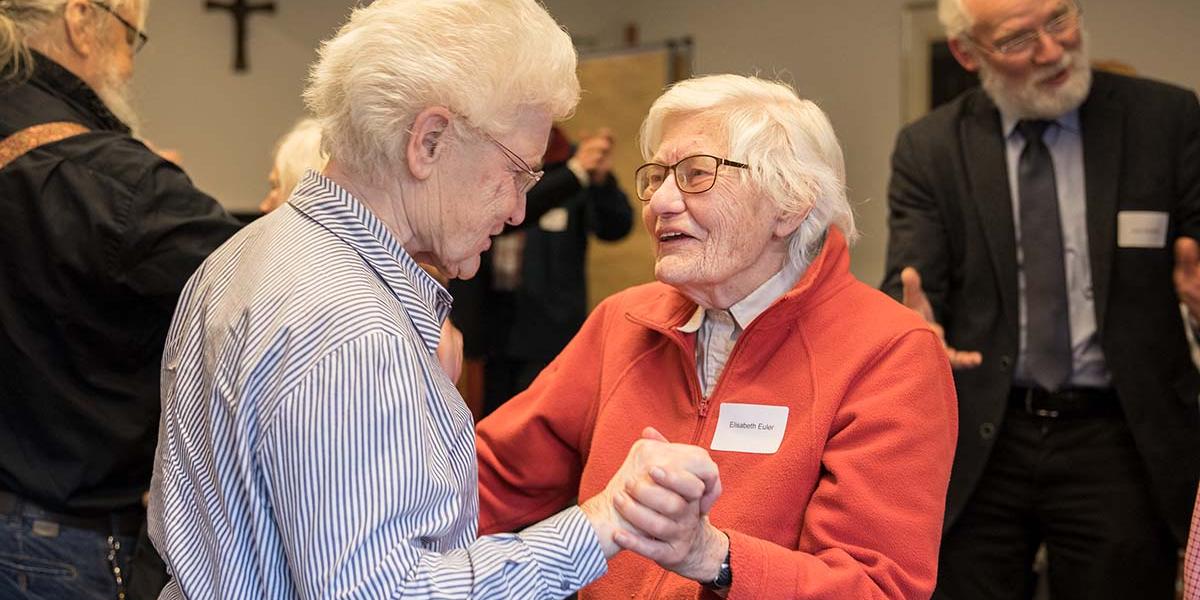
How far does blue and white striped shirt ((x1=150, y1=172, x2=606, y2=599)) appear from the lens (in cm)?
122

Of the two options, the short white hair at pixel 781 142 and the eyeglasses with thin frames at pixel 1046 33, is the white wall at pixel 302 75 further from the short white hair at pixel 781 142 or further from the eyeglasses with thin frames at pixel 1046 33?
the short white hair at pixel 781 142

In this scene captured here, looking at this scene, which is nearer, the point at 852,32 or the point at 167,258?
the point at 167,258

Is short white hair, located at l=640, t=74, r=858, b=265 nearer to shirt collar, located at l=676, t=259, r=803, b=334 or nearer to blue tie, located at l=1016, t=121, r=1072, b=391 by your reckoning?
shirt collar, located at l=676, t=259, r=803, b=334

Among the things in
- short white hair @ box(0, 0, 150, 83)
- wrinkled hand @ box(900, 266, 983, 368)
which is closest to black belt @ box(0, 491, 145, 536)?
short white hair @ box(0, 0, 150, 83)

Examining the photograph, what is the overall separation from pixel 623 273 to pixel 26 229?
4.97 m

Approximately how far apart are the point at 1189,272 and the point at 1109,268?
0.57 ft

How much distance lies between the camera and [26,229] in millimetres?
2174

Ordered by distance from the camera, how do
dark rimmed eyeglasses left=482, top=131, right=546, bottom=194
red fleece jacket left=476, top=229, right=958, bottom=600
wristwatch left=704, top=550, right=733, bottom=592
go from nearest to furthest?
dark rimmed eyeglasses left=482, top=131, right=546, bottom=194
wristwatch left=704, top=550, right=733, bottom=592
red fleece jacket left=476, top=229, right=958, bottom=600

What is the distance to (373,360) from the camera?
48.8 inches

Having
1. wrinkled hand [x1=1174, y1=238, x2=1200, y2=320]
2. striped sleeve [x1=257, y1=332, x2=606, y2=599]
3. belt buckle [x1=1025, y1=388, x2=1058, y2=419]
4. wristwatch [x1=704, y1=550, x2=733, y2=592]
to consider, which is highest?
striped sleeve [x1=257, y1=332, x2=606, y2=599]

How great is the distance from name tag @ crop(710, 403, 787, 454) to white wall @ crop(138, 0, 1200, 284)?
13.4ft

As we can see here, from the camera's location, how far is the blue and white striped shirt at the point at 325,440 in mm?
1218

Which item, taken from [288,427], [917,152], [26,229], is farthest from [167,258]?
[917,152]

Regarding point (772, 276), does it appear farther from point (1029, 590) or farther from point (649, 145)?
point (1029, 590)
